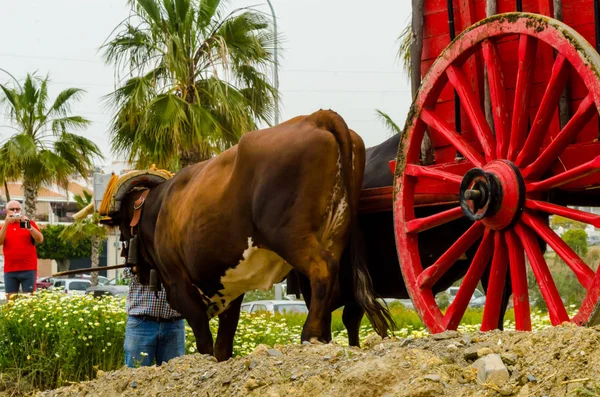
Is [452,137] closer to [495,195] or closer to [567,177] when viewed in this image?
[495,195]

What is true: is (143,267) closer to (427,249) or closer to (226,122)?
(427,249)

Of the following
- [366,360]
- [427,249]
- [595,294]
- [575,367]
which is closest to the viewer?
[575,367]

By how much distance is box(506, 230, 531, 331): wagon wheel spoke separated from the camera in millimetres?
4414

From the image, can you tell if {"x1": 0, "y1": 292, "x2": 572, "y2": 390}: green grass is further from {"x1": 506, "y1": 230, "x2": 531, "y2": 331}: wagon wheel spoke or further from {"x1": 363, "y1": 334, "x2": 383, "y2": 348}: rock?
{"x1": 363, "y1": 334, "x2": 383, "y2": 348}: rock

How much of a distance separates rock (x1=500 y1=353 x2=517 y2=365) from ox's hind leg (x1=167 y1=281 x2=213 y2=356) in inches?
154

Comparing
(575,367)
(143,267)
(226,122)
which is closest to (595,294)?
(575,367)

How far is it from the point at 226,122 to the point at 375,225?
11760 mm

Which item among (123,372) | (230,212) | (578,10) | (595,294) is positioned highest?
(578,10)

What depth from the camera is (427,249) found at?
5777 mm

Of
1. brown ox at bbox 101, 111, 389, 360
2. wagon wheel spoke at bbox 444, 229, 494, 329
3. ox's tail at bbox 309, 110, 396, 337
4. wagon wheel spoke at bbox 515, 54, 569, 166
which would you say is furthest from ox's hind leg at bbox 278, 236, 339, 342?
wagon wheel spoke at bbox 515, 54, 569, 166

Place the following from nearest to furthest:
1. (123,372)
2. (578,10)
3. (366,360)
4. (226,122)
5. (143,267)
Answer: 1. (366,360)
2. (578,10)
3. (123,372)
4. (143,267)
5. (226,122)

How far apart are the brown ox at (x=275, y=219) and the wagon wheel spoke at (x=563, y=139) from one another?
1519mm

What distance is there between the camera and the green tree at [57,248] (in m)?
50.1

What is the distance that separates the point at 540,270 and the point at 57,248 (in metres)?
48.9
